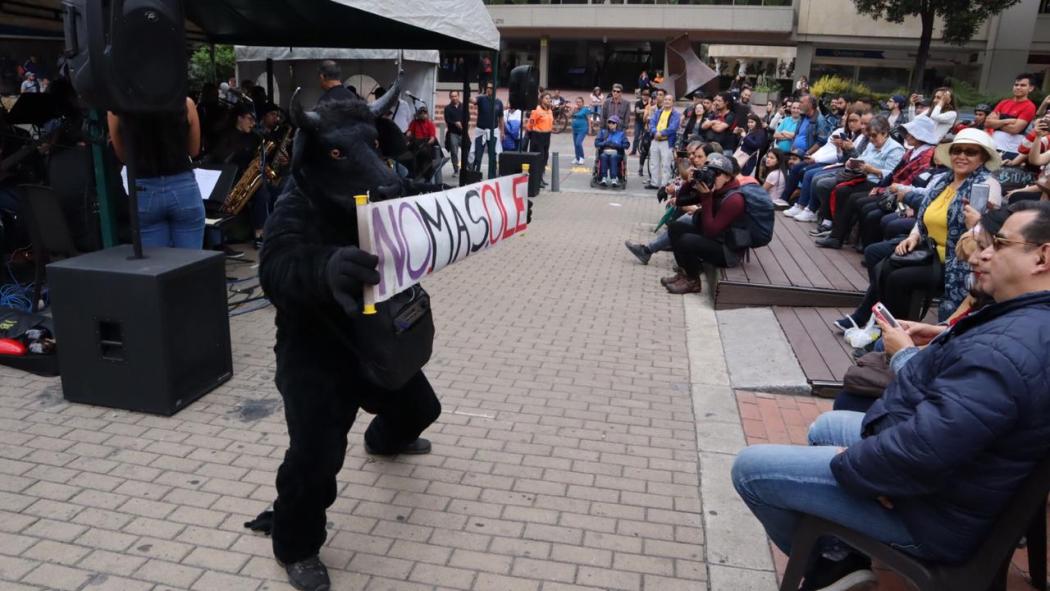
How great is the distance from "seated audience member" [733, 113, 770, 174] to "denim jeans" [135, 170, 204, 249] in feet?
31.3

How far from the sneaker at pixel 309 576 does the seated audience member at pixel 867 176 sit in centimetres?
729

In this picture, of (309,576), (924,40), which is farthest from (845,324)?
(924,40)

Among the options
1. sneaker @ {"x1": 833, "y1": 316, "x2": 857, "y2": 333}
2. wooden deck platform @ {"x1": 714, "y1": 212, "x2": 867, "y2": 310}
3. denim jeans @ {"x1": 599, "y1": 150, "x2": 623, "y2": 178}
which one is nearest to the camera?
sneaker @ {"x1": 833, "y1": 316, "x2": 857, "y2": 333}

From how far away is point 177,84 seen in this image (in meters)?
4.27

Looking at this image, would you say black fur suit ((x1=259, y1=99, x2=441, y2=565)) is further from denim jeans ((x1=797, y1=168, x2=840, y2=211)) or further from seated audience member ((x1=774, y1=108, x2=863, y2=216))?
seated audience member ((x1=774, y1=108, x2=863, y2=216))

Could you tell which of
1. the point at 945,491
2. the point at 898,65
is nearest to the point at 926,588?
the point at 945,491

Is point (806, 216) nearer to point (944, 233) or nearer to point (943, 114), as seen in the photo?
point (943, 114)

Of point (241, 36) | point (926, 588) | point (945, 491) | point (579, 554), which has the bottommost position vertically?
point (579, 554)

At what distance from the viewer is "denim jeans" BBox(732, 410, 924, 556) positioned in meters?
2.38

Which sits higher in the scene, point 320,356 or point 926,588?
point 320,356

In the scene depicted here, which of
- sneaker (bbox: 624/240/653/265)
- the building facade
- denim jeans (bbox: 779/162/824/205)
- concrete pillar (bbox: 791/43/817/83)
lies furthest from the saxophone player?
concrete pillar (bbox: 791/43/817/83)

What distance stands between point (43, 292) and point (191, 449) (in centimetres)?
345

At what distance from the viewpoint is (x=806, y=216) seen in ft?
34.6

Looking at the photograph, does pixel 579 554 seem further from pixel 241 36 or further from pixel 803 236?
pixel 241 36
